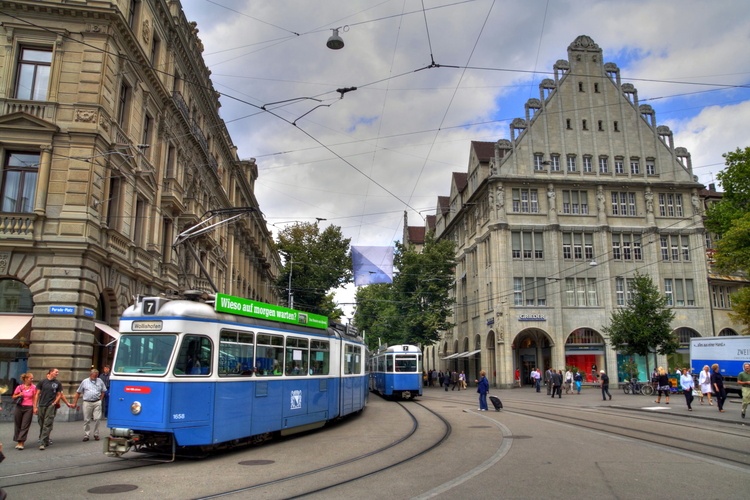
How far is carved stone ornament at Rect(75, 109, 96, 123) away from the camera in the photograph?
59.8 ft

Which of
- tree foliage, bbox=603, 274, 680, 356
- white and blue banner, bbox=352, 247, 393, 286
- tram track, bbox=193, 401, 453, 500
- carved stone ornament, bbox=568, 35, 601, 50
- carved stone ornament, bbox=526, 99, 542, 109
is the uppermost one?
carved stone ornament, bbox=568, 35, 601, 50

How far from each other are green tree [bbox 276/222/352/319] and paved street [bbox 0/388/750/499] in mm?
28347

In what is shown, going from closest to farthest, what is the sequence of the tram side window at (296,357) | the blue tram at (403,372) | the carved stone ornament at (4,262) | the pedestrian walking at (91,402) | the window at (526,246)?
the pedestrian walking at (91,402)
the tram side window at (296,357)
the carved stone ornament at (4,262)
the blue tram at (403,372)
the window at (526,246)

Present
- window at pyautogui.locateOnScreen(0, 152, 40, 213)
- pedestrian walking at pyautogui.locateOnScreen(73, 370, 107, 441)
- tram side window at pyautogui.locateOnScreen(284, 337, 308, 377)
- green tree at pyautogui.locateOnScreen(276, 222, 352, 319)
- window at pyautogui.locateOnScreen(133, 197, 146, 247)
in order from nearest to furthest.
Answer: pedestrian walking at pyautogui.locateOnScreen(73, 370, 107, 441)
tram side window at pyautogui.locateOnScreen(284, 337, 308, 377)
window at pyautogui.locateOnScreen(0, 152, 40, 213)
window at pyautogui.locateOnScreen(133, 197, 146, 247)
green tree at pyautogui.locateOnScreen(276, 222, 352, 319)

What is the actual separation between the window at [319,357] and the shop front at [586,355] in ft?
115

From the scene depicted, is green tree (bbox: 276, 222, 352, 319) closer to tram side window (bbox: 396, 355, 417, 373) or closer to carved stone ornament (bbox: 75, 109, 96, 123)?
tram side window (bbox: 396, 355, 417, 373)

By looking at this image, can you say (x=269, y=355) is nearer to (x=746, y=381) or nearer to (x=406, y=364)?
(x=746, y=381)

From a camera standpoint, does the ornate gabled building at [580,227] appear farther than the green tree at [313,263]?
Yes

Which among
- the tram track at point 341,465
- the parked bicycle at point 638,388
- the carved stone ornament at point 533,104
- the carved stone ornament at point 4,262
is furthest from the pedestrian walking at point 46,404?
the carved stone ornament at point 533,104

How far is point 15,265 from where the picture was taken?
57.1 ft

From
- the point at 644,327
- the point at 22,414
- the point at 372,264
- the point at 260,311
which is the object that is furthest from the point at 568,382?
the point at 22,414

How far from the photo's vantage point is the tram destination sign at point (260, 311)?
11161 mm

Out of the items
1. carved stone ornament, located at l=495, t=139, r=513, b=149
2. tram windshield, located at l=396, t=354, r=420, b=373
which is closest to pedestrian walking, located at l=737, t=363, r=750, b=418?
tram windshield, located at l=396, t=354, r=420, b=373

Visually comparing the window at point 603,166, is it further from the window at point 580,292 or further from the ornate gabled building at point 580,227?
the window at point 580,292
